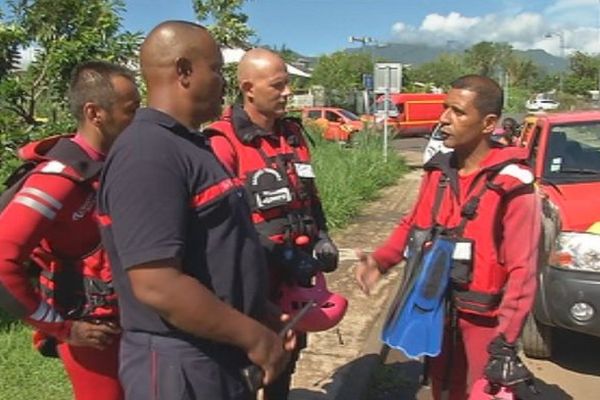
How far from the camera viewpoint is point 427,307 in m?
3.01

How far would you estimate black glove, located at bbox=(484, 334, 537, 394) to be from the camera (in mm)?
2812

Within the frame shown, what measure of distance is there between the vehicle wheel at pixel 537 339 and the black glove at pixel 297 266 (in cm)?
239

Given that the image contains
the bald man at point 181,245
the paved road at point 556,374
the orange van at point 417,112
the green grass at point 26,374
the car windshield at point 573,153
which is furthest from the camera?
the orange van at point 417,112

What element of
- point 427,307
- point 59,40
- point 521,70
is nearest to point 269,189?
point 427,307

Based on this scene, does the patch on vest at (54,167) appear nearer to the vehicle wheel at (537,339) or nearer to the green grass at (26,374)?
the green grass at (26,374)

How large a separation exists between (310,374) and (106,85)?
2.77 meters

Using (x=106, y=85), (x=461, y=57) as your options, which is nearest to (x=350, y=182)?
(x=106, y=85)

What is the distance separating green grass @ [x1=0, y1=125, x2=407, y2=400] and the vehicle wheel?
3.13 meters

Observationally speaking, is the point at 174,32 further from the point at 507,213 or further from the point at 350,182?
the point at 350,182

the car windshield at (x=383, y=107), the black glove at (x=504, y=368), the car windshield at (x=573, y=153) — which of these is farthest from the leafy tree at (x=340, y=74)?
the black glove at (x=504, y=368)

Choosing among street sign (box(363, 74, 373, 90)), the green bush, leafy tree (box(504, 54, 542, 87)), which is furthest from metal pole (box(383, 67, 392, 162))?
leafy tree (box(504, 54, 542, 87))

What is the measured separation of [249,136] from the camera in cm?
341

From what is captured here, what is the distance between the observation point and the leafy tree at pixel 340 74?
4578cm

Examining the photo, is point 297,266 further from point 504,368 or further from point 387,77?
point 387,77
